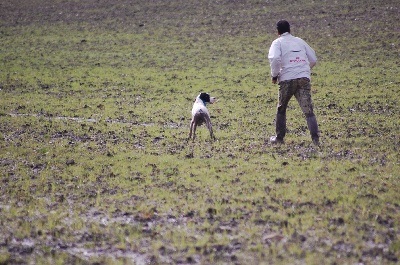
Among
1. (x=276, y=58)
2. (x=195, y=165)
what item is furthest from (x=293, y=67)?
(x=195, y=165)

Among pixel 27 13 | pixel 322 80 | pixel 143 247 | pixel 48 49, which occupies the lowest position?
pixel 143 247

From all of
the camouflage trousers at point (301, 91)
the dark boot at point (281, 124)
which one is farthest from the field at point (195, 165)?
the camouflage trousers at point (301, 91)

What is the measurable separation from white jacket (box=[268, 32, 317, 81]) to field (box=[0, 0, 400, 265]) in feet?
5.44

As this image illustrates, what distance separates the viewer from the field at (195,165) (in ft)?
20.0

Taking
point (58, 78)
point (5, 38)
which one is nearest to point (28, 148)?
point (58, 78)

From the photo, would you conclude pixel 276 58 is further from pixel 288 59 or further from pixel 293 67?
pixel 293 67

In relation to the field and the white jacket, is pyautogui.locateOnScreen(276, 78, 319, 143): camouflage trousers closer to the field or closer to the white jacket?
the white jacket

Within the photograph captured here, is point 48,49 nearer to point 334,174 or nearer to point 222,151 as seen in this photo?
point 222,151

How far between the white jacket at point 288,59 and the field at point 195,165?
5.44 feet

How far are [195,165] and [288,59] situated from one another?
315 cm

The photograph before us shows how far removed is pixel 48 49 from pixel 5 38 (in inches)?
235

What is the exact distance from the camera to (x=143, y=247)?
6.10 metres

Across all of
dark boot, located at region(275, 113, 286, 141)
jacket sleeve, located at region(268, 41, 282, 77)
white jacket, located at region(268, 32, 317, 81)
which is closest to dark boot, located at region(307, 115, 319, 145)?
dark boot, located at region(275, 113, 286, 141)

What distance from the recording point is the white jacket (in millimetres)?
10539
